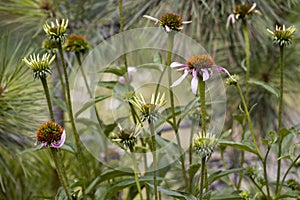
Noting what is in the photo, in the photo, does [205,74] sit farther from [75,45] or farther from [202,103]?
[75,45]

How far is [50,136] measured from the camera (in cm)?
38

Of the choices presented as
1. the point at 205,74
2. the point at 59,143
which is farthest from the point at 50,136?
the point at 205,74

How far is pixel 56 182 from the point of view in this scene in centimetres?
86

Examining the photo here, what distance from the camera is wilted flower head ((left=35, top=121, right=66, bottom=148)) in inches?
15.1

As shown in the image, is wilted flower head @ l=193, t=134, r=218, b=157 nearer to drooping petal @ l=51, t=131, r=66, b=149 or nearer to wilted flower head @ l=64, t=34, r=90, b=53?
drooping petal @ l=51, t=131, r=66, b=149

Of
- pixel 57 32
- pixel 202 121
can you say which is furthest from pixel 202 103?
pixel 57 32

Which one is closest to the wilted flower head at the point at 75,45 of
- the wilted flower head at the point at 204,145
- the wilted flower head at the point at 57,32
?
the wilted flower head at the point at 57,32

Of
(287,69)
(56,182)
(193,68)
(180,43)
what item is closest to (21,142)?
(56,182)

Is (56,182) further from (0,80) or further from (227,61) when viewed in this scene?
(227,61)

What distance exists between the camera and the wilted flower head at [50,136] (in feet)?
1.26

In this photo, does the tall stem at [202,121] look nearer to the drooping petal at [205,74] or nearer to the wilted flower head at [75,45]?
the drooping petal at [205,74]

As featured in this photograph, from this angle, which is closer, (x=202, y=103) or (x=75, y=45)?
(x=202, y=103)

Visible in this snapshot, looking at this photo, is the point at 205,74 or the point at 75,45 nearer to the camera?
the point at 205,74

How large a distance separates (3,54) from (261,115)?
46 cm
